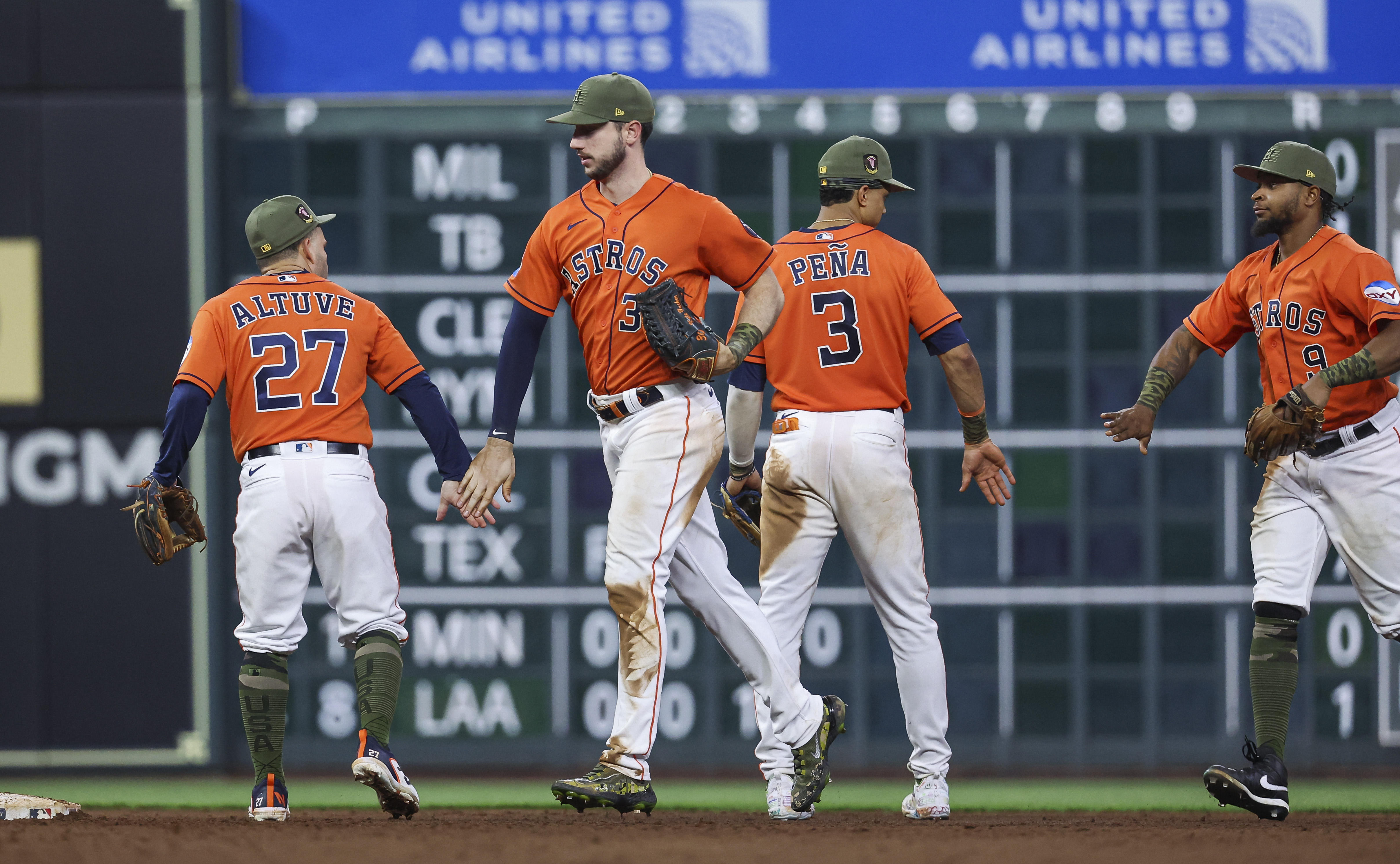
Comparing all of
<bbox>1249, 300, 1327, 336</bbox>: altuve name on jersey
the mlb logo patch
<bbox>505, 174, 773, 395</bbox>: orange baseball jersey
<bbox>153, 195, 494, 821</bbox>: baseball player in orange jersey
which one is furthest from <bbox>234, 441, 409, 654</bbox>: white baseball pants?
the mlb logo patch

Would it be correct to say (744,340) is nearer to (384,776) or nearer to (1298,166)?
(384,776)

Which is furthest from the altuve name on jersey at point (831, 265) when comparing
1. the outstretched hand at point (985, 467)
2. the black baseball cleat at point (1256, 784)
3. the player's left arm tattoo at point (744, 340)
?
the black baseball cleat at point (1256, 784)

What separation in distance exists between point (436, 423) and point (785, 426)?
3.64 ft

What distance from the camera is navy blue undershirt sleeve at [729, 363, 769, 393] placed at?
5531mm

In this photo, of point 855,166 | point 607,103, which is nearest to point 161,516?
point 607,103

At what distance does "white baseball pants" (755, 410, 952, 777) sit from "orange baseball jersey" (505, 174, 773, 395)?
587mm

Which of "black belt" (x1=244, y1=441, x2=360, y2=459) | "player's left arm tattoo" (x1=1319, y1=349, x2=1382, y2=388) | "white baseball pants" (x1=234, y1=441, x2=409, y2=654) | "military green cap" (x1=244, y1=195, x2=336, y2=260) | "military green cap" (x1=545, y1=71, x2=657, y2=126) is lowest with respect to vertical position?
"white baseball pants" (x1=234, y1=441, x2=409, y2=654)

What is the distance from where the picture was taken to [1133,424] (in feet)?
18.2

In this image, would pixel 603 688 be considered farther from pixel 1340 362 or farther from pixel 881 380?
pixel 1340 362

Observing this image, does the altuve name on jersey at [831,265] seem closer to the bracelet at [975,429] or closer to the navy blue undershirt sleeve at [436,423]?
the bracelet at [975,429]

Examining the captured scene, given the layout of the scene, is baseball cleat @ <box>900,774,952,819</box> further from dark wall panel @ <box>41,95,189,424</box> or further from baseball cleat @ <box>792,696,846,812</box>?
dark wall panel @ <box>41,95,189,424</box>

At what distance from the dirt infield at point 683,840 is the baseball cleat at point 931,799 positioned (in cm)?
6

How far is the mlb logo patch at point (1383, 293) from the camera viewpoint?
5.12m

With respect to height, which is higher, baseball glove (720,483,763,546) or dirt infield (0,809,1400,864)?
baseball glove (720,483,763,546)
